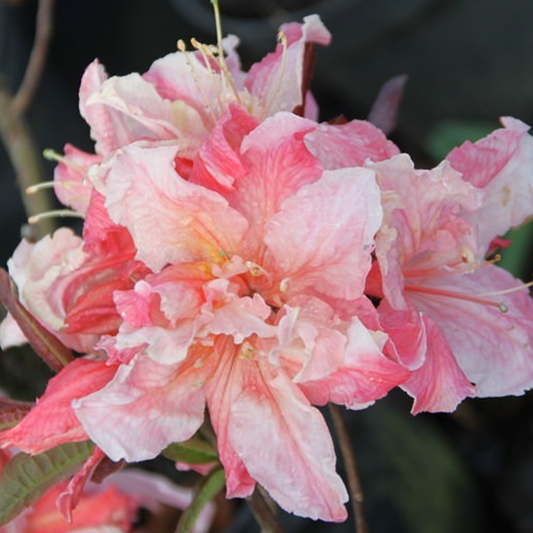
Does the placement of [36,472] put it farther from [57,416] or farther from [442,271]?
[442,271]

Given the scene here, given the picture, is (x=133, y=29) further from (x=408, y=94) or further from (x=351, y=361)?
(x=351, y=361)

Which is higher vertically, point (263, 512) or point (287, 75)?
point (287, 75)

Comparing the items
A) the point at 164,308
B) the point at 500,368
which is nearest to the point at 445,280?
the point at 500,368

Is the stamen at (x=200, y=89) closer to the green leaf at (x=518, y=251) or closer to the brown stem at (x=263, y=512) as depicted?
the brown stem at (x=263, y=512)

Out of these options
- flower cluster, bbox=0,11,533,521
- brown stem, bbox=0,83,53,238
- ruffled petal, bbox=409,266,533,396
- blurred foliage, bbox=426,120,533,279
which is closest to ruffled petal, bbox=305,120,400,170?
flower cluster, bbox=0,11,533,521

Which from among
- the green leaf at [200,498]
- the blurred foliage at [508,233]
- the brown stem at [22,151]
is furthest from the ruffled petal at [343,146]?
the blurred foliage at [508,233]

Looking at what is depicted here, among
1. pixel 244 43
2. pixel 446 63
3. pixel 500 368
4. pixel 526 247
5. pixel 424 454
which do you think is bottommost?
pixel 424 454

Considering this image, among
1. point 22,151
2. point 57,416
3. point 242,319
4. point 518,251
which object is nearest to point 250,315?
point 242,319
